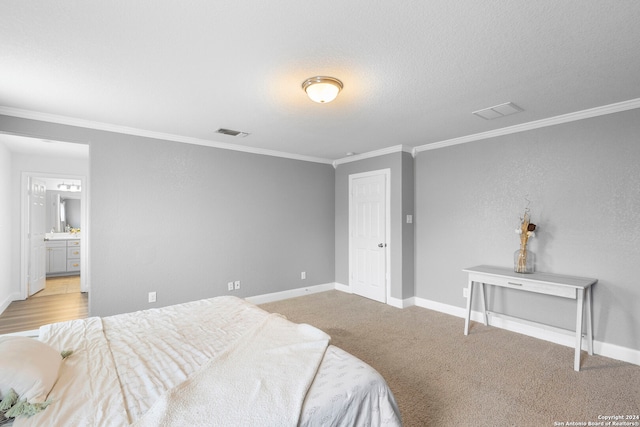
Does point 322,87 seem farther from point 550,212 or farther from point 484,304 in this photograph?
point 484,304

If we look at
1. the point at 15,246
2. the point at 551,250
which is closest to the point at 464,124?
the point at 551,250

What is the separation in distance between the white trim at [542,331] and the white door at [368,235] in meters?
0.89

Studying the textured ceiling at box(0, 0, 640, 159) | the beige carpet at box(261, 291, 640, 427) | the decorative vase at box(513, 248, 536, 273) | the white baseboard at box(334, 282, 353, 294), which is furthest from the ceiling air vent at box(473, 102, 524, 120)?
the white baseboard at box(334, 282, 353, 294)

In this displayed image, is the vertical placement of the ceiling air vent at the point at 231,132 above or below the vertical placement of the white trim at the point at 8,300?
above

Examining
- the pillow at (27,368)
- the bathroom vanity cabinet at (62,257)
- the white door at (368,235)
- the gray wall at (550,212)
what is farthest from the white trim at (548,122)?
the bathroom vanity cabinet at (62,257)

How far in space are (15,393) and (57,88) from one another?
2388mm

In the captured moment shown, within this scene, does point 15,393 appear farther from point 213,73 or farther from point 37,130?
point 37,130

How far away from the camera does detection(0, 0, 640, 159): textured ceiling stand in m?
1.61

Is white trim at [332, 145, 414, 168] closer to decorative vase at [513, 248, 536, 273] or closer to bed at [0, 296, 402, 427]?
decorative vase at [513, 248, 536, 273]

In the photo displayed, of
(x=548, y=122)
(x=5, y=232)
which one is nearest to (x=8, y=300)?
(x=5, y=232)

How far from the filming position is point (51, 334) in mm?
1924

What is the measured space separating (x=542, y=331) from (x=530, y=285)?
70cm

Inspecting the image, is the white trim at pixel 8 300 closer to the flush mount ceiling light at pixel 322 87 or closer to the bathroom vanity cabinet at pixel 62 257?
the bathroom vanity cabinet at pixel 62 257

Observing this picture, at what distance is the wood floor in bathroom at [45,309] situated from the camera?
3.85 metres
